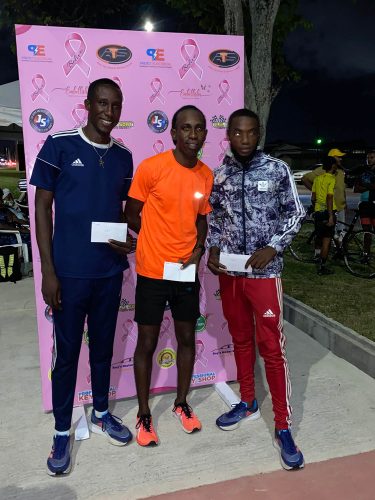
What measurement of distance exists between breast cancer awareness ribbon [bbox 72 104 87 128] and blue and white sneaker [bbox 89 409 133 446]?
6.44 feet

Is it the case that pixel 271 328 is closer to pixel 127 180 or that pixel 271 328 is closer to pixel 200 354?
pixel 200 354

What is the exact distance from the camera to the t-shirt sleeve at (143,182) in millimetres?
2670

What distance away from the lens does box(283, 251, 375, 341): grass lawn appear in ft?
16.1

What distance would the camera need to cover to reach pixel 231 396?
352 cm

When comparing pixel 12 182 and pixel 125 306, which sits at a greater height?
pixel 12 182

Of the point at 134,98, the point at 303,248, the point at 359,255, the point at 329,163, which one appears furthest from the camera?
the point at 303,248

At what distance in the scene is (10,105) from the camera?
967 centimetres

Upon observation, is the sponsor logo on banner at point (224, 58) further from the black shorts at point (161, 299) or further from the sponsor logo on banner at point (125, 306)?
the sponsor logo on banner at point (125, 306)

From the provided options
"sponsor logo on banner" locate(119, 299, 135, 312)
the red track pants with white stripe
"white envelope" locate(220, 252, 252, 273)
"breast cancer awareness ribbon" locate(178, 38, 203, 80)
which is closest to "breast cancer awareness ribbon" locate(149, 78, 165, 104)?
"breast cancer awareness ribbon" locate(178, 38, 203, 80)

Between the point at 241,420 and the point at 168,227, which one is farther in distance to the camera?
the point at 241,420

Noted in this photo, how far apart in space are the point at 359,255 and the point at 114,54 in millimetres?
5718

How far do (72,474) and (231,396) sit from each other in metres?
1.34

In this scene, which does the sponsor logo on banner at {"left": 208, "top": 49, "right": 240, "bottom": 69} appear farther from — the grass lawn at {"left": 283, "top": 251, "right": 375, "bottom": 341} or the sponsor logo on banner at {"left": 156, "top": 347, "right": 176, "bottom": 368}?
the grass lawn at {"left": 283, "top": 251, "right": 375, "bottom": 341}

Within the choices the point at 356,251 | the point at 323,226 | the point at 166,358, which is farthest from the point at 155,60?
the point at 356,251
